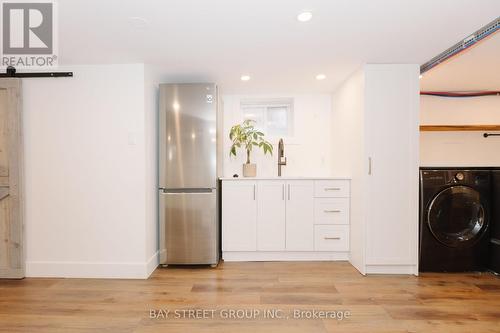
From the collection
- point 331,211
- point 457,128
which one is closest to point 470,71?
point 457,128

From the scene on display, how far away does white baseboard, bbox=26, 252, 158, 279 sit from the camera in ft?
8.77

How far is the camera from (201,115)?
9.57 ft

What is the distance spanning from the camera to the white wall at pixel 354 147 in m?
2.74

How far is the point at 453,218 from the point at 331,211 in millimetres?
1213

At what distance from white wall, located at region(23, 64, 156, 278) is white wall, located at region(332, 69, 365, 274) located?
225cm

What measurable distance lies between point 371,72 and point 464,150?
2.31 metres

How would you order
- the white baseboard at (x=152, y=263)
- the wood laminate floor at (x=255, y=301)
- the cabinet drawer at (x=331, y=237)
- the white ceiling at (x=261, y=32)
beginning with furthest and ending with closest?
the cabinet drawer at (x=331, y=237), the white baseboard at (x=152, y=263), the wood laminate floor at (x=255, y=301), the white ceiling at (x=261, y=32)

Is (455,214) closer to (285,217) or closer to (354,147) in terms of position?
(354,147)

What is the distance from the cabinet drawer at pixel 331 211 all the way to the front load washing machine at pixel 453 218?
772mm

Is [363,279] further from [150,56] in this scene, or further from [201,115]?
[150,56]

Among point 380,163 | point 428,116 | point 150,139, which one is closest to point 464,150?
point 428,116

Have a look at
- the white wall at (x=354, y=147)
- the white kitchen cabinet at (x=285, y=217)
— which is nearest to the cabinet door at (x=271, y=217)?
the white kitchen cabinet at (x=285, y=217)

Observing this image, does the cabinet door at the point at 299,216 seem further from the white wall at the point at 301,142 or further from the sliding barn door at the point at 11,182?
the sliding barn door at the point at 11,182

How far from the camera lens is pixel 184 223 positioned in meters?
2.91
